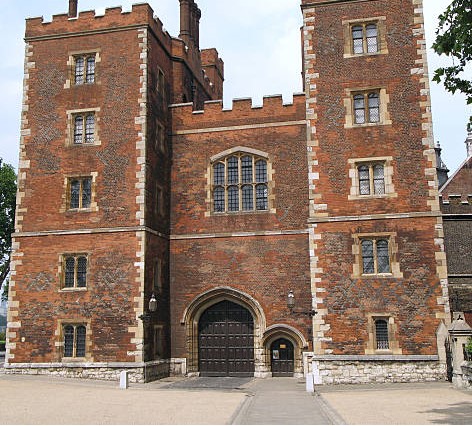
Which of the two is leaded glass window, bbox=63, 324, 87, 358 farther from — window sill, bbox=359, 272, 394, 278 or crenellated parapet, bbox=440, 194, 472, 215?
crenellated parapet, bbox=440, 194, 472, 215

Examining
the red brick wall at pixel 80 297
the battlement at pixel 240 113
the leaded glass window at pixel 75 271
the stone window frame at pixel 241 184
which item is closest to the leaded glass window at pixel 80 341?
the red brick wall at pixel 80 297

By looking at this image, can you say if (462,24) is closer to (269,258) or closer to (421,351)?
(421,351)

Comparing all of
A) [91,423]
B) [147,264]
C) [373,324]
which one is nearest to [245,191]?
[147,264]

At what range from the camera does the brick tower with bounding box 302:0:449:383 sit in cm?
2142

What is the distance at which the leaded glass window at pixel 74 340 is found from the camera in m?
23.5

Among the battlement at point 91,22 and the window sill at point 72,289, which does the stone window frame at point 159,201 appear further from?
the battlement at point 91,22

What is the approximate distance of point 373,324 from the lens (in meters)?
21.6

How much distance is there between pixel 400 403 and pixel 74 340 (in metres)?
13.4

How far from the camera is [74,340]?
23.6m

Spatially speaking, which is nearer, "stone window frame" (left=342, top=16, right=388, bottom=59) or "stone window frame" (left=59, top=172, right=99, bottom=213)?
"stone window frame" (left=342, top=16, right=388, bottom=59)

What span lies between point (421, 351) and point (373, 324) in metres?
1.89

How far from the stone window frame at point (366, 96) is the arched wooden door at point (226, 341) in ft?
30.3

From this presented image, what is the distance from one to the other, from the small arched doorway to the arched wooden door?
929 mm

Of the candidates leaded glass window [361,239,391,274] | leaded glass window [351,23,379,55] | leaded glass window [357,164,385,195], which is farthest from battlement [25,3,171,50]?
leaded glass window [361,239,391,274]
